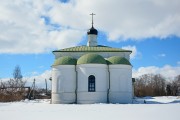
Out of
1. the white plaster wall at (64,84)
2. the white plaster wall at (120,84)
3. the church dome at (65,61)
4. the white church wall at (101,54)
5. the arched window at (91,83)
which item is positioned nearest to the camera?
the arched window at (91,83)

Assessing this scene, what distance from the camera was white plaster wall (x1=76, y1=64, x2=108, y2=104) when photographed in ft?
96.5

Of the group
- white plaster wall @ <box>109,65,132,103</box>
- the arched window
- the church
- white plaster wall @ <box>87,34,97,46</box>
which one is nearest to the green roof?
white plaster wall @ <box>87,34,97,46</box>

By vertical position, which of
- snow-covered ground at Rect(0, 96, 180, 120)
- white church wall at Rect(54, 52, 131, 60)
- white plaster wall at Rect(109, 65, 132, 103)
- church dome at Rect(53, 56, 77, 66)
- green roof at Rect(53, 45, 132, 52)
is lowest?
snow-covered ground at Rect(0, 96, 180, 120)

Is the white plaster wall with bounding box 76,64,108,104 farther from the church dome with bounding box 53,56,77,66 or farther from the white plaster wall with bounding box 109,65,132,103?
the church dome with bounding box 53,56,77,66

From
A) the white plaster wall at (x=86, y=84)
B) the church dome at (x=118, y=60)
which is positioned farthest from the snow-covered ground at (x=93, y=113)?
the church dome at (x=118, y=60)

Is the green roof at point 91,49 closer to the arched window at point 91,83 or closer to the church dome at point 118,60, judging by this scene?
the church dome at point 118,60

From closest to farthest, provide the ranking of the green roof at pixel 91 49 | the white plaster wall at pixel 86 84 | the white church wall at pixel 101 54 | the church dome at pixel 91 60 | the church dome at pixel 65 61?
the white plaster wall at pixel 86 84 < the church dome at pixel 91 60 < the church dome at pixel 65 61 < the white church wall at pixel 101 54 < the green roof at pixel 91 49

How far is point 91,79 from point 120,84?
3137 mm

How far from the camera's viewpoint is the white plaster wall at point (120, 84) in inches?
1202

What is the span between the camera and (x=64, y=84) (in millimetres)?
30484

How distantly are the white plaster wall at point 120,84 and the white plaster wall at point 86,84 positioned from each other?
91cm

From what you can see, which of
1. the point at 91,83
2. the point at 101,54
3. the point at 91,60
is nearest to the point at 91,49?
the point at 101,54

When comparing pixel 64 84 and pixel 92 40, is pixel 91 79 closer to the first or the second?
pixel 64 84

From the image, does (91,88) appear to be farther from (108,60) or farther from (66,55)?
(66,55)
